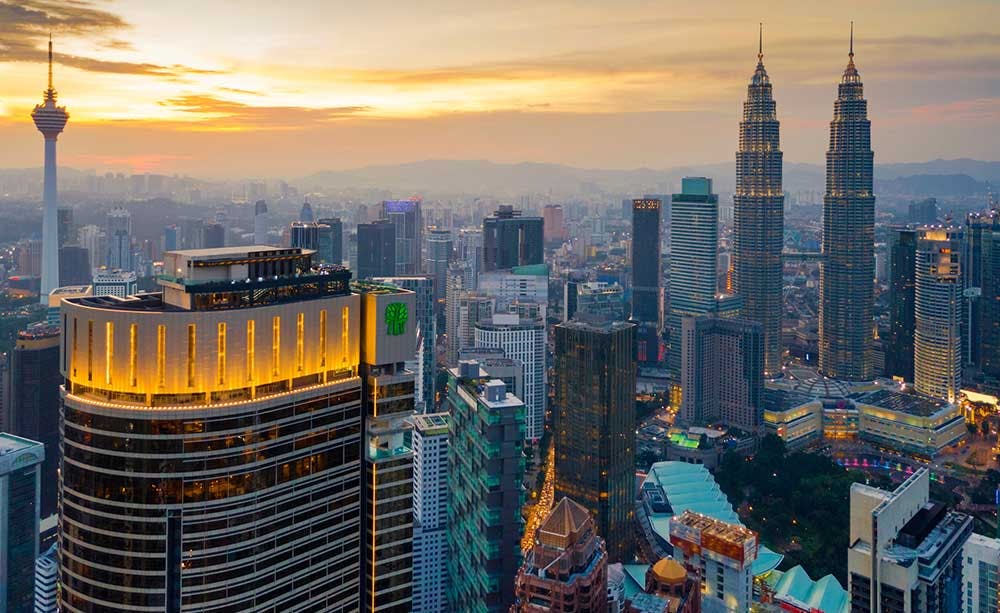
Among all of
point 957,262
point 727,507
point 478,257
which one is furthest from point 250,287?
point 478,257

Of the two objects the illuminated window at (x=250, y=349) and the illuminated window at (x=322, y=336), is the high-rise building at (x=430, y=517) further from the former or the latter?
the illuminated window at (x=250, y=349)

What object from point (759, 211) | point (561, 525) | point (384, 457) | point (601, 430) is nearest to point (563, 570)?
point (561, 525)

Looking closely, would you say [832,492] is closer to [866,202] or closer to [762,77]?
[866,202]

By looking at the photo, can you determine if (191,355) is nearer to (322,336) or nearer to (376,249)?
(322,336)

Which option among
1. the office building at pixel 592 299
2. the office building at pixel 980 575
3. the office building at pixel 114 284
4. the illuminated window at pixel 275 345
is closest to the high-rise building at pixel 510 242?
the office building at pixel 592 299

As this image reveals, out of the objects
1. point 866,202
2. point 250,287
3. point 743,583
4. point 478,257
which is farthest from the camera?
point 478,257

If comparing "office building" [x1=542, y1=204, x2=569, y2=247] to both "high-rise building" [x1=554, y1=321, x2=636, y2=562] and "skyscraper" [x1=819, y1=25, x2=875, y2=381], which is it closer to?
"skyscraper" [x1=819, y1=25, x2=875, y2=381]
